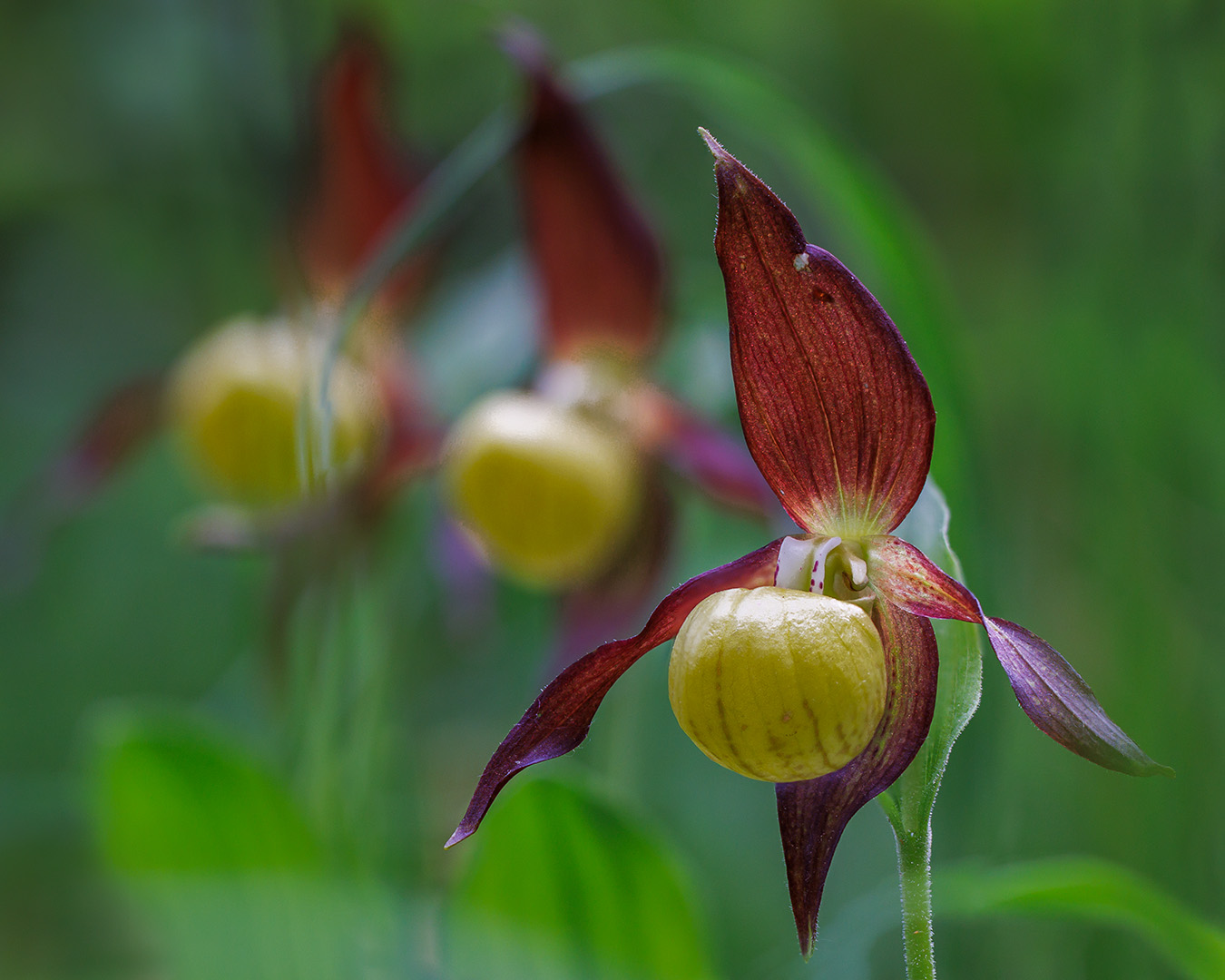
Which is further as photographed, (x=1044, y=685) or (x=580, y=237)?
(x=580, y=237)

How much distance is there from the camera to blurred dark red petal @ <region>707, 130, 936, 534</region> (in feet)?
0.72

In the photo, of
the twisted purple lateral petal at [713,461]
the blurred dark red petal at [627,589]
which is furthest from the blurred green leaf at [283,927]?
the twisted purple lateral petal at [713,461]

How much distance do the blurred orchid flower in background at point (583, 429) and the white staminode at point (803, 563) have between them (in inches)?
8.9

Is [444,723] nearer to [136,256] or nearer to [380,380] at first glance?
[380,380]

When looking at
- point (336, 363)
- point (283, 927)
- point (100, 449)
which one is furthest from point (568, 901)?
point (100, 449)

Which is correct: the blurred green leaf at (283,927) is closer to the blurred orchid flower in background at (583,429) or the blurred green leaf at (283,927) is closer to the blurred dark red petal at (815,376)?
the blurred orchid flower in background at (583,429)

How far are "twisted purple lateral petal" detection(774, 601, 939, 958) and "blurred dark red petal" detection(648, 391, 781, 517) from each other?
255mm

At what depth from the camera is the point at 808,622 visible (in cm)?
22

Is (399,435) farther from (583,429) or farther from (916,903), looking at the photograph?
(916,903)

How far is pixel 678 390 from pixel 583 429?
0.41 ft

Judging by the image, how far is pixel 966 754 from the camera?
428mm

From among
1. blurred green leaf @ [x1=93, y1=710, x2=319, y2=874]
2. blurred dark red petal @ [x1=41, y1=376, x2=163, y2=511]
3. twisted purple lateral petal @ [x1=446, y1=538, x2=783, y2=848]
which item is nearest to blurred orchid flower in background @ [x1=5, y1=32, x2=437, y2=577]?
blurred dark red petal @ [x1=41, y1=376, x2=163, y2=511]

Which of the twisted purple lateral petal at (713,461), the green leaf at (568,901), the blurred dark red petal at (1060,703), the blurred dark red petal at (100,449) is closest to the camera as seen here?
the blurred dark red petal at (1060,703)

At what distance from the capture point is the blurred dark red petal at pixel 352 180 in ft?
2.17
